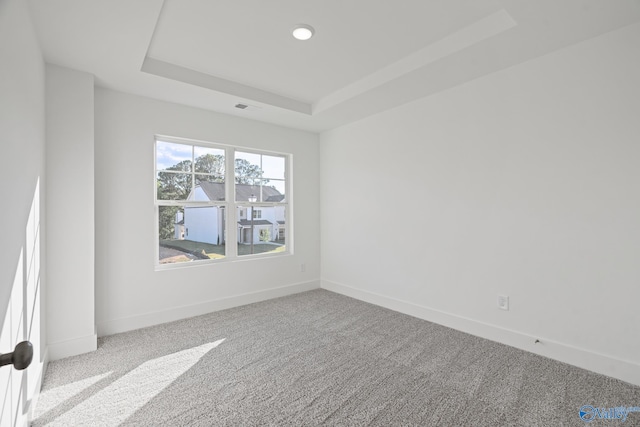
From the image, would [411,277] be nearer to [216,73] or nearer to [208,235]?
[208,235]

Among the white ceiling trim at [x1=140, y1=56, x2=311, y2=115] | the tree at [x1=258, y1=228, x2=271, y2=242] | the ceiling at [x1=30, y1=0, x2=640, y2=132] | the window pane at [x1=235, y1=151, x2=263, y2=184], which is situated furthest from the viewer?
the tree at [x1=258, y1=228, x2=271, y2=242]

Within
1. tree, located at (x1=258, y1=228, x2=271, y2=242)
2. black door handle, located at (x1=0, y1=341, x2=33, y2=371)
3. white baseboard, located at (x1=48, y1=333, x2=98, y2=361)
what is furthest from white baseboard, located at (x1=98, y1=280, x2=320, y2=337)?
black door handle, located at (x1=0, y1=341, x2=33, y2=371)

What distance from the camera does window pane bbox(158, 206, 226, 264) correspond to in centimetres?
359

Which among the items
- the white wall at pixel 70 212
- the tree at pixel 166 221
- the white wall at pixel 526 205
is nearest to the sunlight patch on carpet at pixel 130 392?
the white wall at pixel 70 212

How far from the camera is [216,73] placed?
3.16 m

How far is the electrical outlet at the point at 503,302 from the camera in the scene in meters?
2.88

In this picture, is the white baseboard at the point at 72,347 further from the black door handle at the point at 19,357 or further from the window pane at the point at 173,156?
the black door handle at the point at 19,357

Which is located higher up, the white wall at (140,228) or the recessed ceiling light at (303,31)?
the recessed ceiling light at (303,31)

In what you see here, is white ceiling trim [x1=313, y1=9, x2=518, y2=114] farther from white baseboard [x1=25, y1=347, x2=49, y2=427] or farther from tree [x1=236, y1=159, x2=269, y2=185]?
white baseboard [x1=25, y1=347, x2=49, y2=427]

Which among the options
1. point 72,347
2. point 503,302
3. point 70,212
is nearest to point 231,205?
point 70,212

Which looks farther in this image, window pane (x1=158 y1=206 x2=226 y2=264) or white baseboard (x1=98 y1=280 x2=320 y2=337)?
window pane (x1=158 y1=206 x2=226 y2=264)

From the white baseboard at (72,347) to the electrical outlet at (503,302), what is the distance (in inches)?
146

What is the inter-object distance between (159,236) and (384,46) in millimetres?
3039

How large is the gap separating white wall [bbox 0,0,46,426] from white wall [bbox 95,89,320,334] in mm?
785
